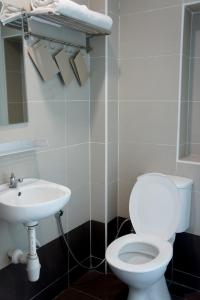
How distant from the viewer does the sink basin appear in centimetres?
146

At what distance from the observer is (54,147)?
81.6 inches

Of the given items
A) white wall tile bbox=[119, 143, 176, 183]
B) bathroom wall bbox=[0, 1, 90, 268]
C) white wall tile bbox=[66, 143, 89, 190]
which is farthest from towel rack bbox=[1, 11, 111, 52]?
white wall tile bbox=[119, 143, 176, 183]

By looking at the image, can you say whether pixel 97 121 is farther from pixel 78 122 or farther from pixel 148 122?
pixel 148 122

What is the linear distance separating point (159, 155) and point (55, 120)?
81 cm

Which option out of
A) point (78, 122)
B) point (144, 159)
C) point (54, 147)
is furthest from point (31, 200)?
point (144, 159)

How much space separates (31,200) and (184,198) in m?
1.03

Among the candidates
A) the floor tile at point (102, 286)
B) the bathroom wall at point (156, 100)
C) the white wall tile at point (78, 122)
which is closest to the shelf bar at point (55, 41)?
the bathroom wall at point (156, 100)

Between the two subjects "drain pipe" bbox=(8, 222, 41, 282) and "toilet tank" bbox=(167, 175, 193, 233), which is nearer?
"drain pipe" bbox=(8, 222, 41, 282)

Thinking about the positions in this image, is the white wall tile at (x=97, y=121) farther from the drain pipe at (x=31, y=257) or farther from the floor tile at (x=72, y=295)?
the floor tile at (x=72, y=295)

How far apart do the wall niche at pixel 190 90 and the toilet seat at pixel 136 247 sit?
618 millimetres

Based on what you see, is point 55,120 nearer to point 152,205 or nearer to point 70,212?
point 70,212

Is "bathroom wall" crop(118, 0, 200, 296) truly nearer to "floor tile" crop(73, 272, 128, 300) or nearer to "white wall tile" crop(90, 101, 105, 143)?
"white wall tile" crop(90, 101, 105, 143)

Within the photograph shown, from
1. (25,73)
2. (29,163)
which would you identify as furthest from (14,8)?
(29,163)

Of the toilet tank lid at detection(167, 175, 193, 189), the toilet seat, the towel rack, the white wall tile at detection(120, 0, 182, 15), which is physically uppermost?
the white wall tile at detection(120, 0, 182, 15)
